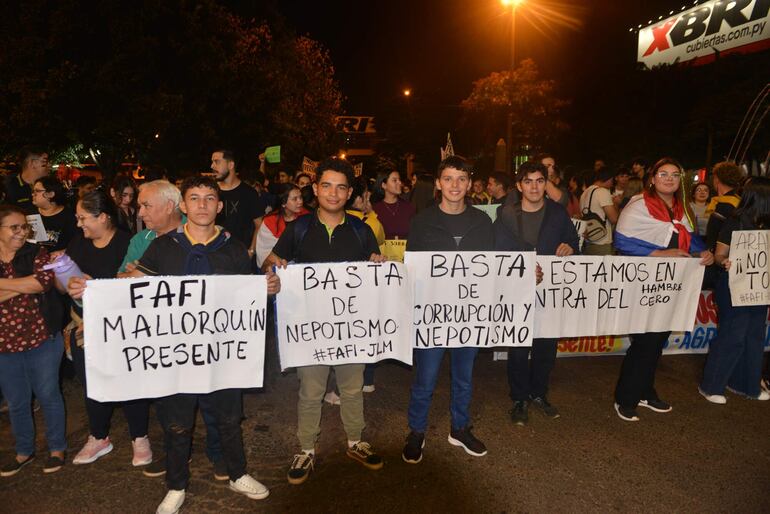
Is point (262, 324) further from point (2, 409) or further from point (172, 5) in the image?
point (172, 5)

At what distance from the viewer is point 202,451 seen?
4203mm

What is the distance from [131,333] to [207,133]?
17685 millimetres

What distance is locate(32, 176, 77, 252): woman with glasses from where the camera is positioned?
17.1ft

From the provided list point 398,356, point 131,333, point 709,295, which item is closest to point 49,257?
point 131,333

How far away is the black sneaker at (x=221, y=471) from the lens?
12.4ft

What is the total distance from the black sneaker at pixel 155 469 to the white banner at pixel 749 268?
4.95m

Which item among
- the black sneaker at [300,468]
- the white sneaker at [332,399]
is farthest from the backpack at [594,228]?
the black sneaker at [300,468]

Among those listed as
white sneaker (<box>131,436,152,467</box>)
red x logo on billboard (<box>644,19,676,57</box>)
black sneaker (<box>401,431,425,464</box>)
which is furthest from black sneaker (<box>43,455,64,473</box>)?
red x logo on billboard (<box>644,19,676,57</box>)

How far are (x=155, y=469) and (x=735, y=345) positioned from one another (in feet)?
16.8

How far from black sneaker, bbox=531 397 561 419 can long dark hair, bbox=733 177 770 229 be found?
237 cm

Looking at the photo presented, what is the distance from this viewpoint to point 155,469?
387cm

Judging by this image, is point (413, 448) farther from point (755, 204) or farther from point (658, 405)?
point (755, 204)

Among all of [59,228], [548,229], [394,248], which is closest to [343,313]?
[548,229]

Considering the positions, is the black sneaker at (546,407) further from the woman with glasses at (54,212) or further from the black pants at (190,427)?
the woman with glasses at (54,212)
